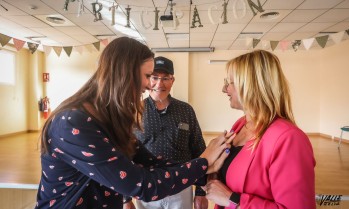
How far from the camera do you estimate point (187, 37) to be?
23.4 feet

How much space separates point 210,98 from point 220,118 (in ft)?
2.47

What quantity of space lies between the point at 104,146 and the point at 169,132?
0.97 meters

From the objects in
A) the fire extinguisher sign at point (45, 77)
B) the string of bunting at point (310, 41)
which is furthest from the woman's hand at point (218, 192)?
the fire extinguisher sign at point (45, 77)

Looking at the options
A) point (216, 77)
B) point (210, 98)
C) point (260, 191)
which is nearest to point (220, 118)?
point (210, 98)

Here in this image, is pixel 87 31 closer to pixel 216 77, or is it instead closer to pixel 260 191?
pixel 216 77

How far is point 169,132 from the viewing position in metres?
1.72

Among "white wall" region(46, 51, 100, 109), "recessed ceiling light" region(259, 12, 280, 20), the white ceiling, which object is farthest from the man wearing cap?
"white wall" region(46, 51, 100, 109)

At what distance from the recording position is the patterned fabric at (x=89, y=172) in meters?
0.76

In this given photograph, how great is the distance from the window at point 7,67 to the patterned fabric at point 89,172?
323 inches

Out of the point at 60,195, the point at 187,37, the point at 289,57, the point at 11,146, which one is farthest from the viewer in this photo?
the point at 289,57

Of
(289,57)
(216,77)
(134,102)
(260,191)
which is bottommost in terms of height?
(260,191)

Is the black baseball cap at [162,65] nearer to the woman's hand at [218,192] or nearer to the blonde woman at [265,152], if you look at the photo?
the blonde woman at [265,152]

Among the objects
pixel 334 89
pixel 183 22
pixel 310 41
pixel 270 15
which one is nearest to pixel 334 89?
pixel 334 89

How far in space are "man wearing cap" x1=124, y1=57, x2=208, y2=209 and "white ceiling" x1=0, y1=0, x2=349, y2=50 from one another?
2219 millimetres
